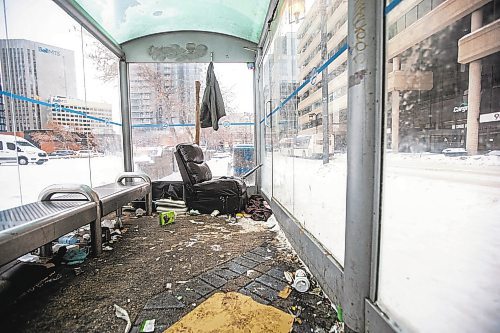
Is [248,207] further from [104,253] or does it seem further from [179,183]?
[104,253]

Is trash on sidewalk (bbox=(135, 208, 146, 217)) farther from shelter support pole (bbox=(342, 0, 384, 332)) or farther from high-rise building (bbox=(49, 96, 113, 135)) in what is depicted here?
shelter support pole (bbox=(342, 0, 384, 332))

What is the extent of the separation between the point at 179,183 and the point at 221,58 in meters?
2.19

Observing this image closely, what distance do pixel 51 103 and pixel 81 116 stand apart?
53 centimetres

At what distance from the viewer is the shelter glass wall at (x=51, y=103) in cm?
211

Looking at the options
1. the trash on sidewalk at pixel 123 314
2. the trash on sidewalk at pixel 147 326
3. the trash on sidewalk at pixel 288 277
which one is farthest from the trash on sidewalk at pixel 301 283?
the trash on sidewalk at pixel 123 314

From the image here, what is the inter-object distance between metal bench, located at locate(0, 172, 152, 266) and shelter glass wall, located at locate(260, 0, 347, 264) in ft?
5.11

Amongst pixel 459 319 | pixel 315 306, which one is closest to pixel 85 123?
pixel 315 306

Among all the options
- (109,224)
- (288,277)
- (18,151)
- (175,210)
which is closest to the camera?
(288,277)

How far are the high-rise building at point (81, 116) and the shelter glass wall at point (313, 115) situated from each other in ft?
7.88

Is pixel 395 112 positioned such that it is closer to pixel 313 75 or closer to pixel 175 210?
pixel 313 75

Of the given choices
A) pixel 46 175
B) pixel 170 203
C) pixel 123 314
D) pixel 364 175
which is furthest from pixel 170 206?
pixel 364 175

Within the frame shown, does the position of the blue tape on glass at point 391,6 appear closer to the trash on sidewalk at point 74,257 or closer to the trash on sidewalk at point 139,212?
the trash on sidewalk at point 74,257

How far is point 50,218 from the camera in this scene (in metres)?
1.56

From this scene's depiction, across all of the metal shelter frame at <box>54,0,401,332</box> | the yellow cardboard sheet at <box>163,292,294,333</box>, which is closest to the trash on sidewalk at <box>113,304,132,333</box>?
the yellow cardboard sheet at <box>163,292,294,333</box>
